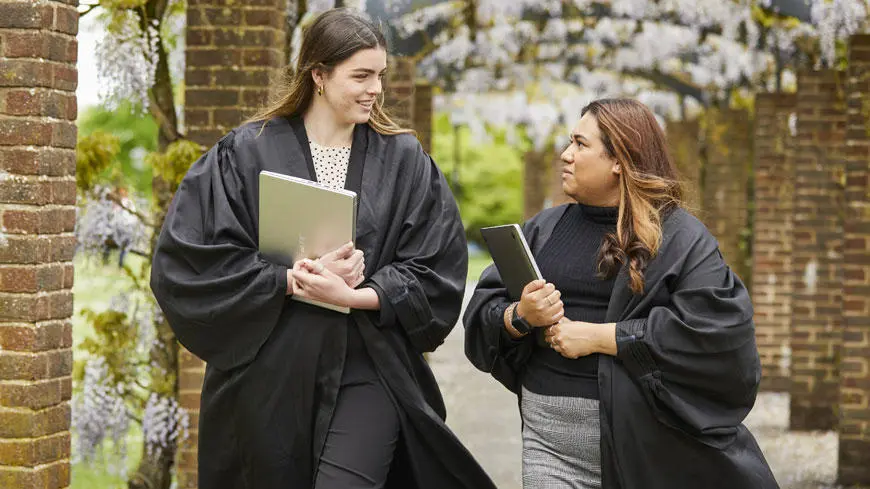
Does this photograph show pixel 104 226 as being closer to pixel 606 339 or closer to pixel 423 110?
pixel 606 339

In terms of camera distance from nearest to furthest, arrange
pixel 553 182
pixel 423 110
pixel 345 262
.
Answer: pixel 345 262
pixel 423 110
pixel 553 182

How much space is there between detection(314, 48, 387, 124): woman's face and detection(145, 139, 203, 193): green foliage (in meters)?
2.21

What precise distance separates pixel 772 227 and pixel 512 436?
373 centimetres

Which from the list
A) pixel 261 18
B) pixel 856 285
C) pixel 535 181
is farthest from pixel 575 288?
pixel 535 181

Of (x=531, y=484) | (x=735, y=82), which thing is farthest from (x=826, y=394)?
(x=531, y=484)

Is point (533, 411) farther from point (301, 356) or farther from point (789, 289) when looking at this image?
point (789, 289)

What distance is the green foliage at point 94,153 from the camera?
6051 mm

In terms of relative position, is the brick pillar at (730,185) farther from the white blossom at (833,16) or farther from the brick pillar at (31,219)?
the brick pillar at (31,219)

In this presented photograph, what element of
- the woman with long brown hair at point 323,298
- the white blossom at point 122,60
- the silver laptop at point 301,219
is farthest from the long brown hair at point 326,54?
the white blossom at point 122,60

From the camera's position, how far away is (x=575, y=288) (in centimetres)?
374

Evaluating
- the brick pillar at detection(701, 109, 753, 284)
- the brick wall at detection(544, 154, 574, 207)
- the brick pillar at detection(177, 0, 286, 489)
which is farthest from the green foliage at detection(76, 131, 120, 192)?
the brick wall at detection(544, 154, 574, 207)

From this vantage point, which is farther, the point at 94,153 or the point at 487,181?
the point at 487,181

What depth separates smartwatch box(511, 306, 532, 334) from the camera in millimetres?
3688

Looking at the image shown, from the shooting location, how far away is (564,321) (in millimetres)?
3646
